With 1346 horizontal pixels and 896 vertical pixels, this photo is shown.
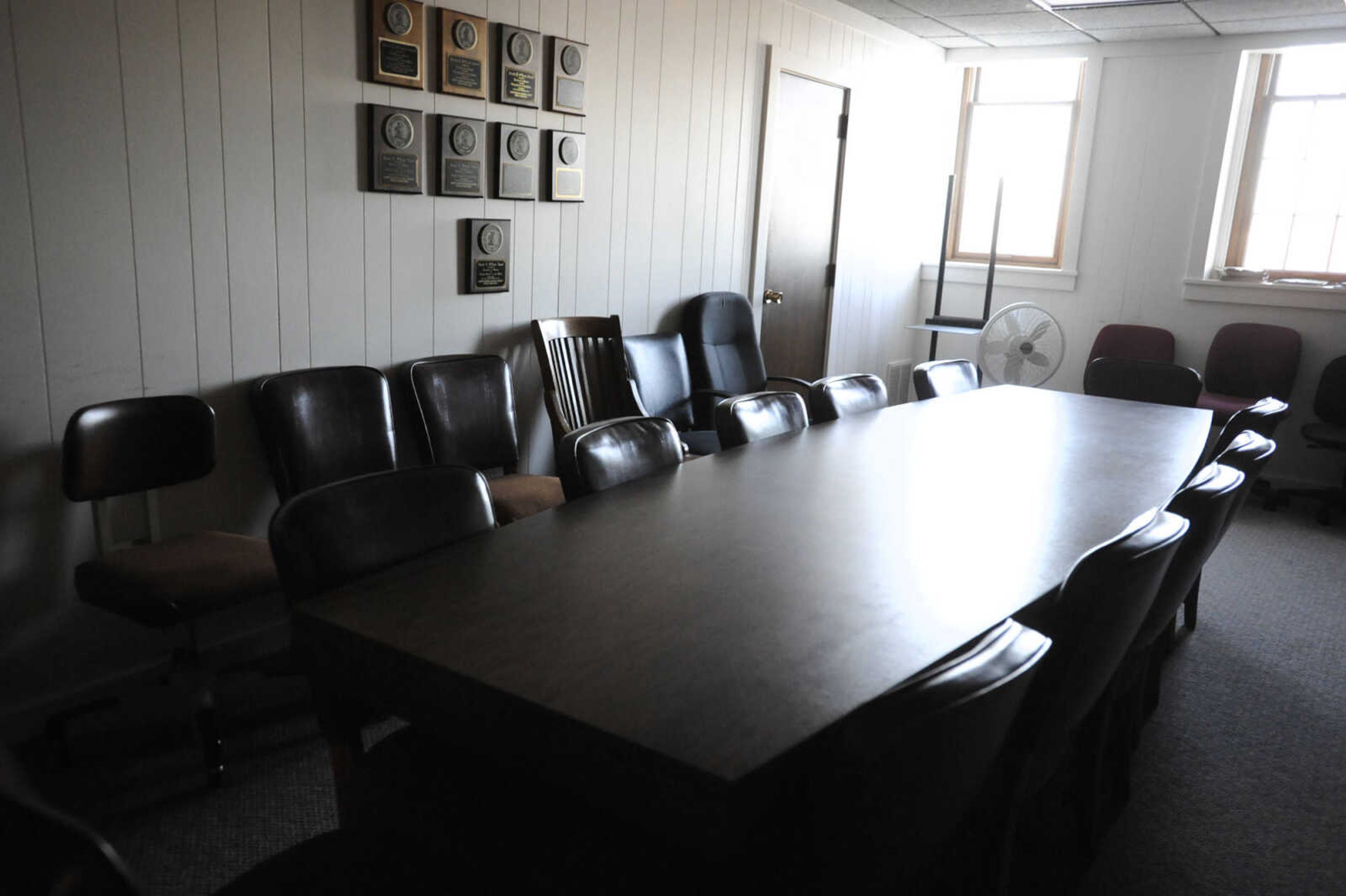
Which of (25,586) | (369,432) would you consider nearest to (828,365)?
(369,432)

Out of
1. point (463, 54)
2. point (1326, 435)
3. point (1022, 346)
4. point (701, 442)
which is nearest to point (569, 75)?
point (463, 54)

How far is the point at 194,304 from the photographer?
2717mm

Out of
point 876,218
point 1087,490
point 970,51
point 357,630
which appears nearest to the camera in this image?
point 357,630

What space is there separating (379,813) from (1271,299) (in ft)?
18.6

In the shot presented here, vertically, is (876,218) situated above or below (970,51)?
below

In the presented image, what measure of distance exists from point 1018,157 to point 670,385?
3459 mm

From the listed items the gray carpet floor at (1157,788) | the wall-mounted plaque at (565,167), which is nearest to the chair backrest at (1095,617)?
the gray carpet floor at (1157,788)

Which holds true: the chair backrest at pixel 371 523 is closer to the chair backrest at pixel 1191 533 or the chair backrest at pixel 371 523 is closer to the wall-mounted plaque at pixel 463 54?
the chair backrest at pixel 1191 533

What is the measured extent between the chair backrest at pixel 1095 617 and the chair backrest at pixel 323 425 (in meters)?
1.97

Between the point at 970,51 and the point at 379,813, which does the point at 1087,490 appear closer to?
the point at 379,813

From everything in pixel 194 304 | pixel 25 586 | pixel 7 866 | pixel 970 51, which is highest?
pixel 970 51

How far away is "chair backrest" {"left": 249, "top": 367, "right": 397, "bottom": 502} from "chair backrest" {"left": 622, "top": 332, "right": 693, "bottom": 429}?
1.16m

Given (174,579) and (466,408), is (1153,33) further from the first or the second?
(174,579)

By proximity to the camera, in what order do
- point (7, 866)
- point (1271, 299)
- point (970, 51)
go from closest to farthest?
1. point (7, 866)
2. point (1271, 299)
3. point (970, 51)
